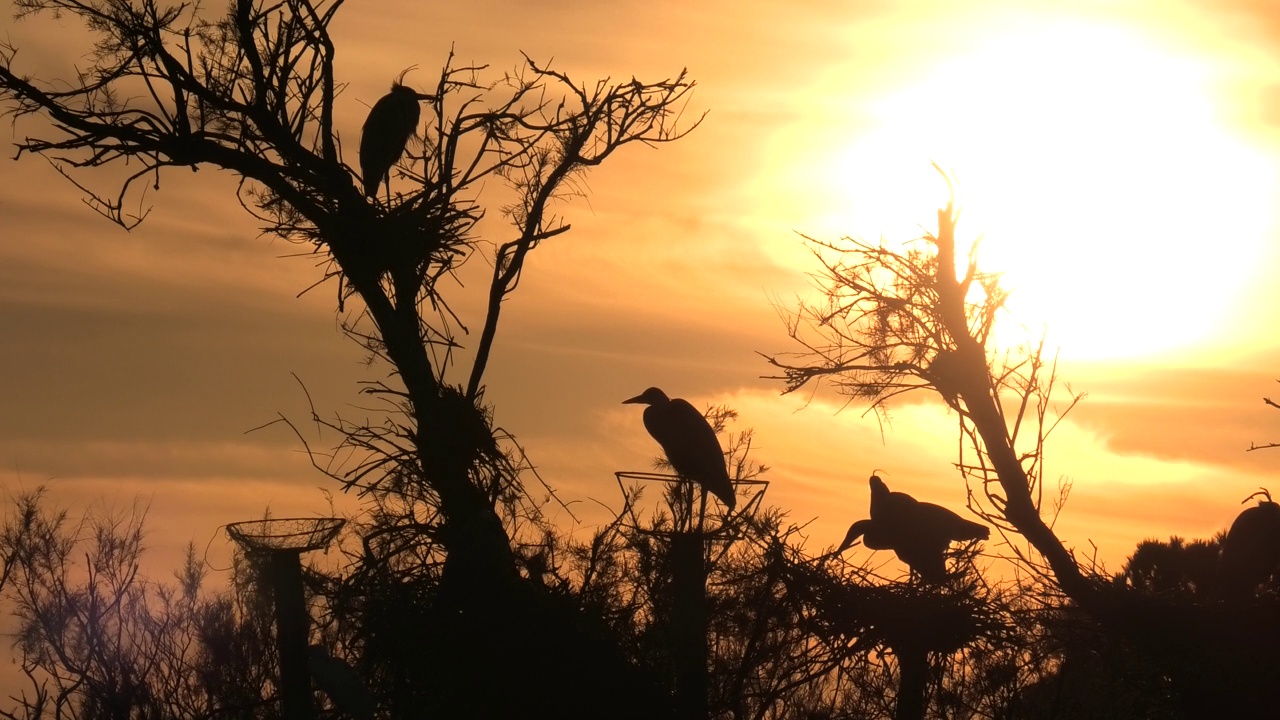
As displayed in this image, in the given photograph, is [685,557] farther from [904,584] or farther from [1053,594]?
A: [1053,594]

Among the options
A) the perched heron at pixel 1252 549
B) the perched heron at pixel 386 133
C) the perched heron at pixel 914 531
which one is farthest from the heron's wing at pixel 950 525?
the perched heron at pixel 386 133

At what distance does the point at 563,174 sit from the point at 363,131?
1.92 meters

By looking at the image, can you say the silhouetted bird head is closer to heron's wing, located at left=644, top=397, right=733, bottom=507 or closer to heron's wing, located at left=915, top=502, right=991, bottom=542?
heron's wing, located at left=644, top=397, right=733, bottom=507

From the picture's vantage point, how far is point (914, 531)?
27.0 ft

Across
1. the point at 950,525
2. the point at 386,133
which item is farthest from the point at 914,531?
the point at 386,133

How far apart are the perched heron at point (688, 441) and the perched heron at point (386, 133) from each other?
2836 mm

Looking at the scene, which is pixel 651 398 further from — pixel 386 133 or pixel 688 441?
pixel 386 133

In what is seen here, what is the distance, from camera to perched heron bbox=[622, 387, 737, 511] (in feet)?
27.9

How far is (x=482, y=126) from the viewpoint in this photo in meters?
8.76

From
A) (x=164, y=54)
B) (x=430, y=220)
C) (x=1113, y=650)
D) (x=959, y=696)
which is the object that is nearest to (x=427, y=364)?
(x=430, y=220)

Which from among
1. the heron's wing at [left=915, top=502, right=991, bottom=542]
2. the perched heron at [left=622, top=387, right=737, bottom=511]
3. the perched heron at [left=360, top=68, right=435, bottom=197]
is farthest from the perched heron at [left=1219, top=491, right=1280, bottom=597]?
the perched heron at [left=360, top=68, right=435, bottom=197]

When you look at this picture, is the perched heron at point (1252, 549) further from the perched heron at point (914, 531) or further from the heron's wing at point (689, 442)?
the heron's wing at point (689, 442)

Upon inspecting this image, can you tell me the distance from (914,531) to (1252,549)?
317 cm

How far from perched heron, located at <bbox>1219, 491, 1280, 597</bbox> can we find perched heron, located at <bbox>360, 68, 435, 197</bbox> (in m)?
7.10
